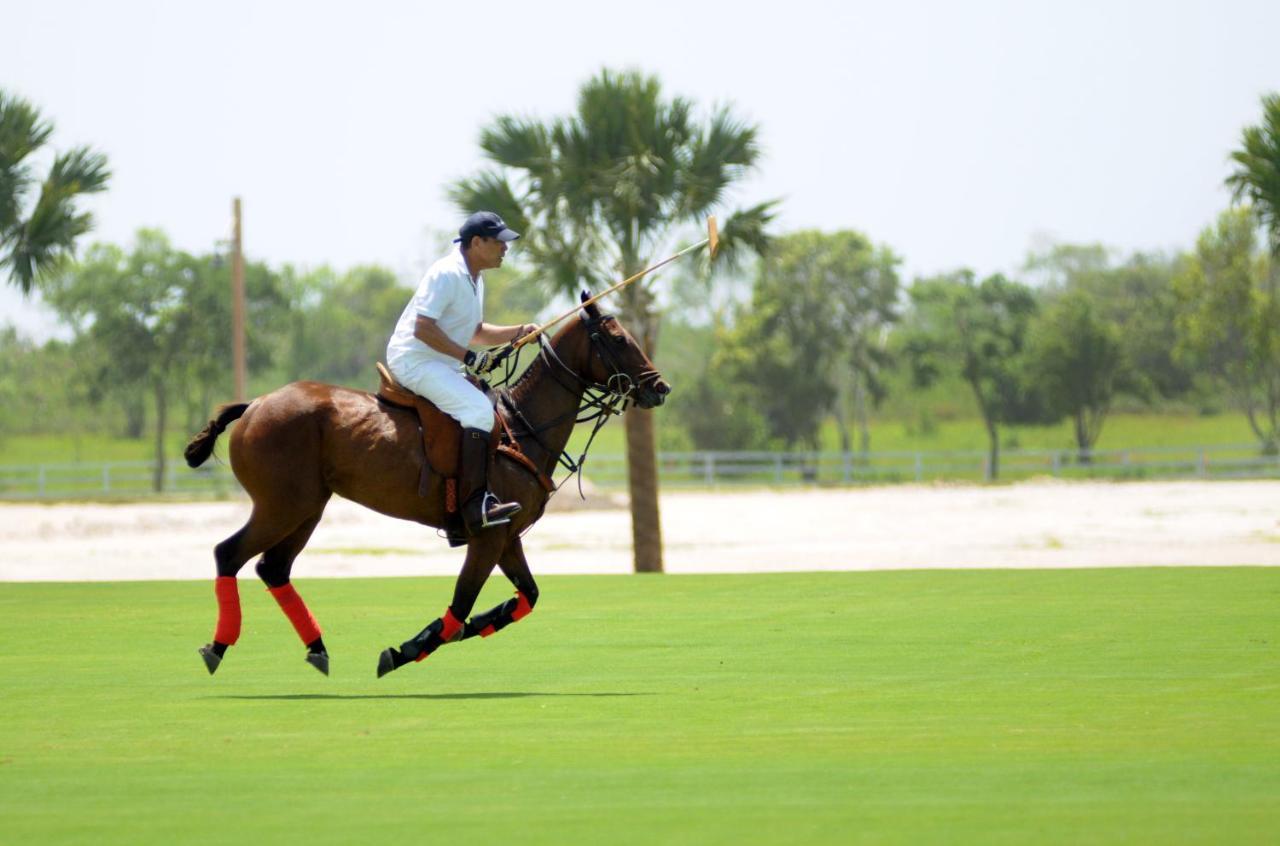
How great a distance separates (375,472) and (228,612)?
113 centimetres

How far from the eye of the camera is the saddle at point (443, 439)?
33.4 ft

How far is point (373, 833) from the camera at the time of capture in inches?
Result: 234

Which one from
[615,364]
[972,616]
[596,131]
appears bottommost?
[972,616]

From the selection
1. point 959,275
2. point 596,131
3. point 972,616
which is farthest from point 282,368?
point 972,616

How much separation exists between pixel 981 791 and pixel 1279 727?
6.55ft

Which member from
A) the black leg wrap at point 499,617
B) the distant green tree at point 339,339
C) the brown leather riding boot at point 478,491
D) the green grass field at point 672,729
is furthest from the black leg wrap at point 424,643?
the distant green tree at point 339,339

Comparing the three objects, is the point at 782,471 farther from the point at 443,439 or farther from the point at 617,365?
the point at 443,439

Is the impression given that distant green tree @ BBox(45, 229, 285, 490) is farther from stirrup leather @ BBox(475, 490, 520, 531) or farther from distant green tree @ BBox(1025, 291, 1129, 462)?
stirrup leather @ BBox(475, 490, 520, 531)

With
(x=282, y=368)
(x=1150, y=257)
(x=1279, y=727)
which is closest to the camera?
(x=1279, y=727)

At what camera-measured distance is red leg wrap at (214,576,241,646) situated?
33.5 feet

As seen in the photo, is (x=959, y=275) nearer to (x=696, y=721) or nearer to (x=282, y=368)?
(x=282, y=368)

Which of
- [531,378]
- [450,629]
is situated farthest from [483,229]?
[450,629]

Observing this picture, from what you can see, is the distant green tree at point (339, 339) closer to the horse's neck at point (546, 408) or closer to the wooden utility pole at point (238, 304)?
the wooden utility pole at point (238, 304)

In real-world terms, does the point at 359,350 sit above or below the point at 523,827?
above
